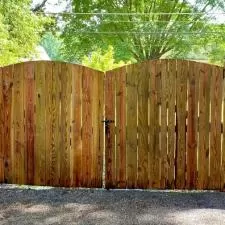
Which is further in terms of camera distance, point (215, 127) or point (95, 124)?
point (95, 124)

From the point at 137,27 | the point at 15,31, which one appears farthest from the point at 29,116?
the point at 137,27

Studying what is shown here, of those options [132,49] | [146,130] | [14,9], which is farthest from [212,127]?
[132,49]

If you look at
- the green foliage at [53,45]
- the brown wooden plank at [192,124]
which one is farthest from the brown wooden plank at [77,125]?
the green foliage at [53,45]

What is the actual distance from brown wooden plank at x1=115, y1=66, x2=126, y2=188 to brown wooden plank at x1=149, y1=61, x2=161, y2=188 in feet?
1.09

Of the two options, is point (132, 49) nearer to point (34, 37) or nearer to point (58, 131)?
point (34, 37)

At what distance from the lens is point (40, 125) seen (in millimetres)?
5883

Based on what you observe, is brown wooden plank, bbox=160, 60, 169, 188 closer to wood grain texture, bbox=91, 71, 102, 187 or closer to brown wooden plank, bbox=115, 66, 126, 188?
brown wooden plank, bbox=115, 66, 126, 188

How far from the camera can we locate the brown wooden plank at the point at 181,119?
5.67 metres

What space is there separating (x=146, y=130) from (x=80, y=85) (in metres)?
0.99

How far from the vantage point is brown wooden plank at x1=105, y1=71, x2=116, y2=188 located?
18.8ft

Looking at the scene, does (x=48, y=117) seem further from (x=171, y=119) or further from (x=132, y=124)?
(x=171, y=119)

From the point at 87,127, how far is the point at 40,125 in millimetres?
604

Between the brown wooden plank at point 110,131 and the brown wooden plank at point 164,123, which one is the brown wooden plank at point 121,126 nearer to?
the brown wooden plank at point 110,131

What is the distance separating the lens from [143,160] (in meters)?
5.78
